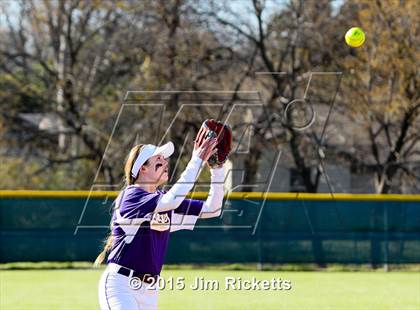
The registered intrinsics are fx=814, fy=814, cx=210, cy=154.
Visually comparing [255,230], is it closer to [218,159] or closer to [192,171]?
[218,159]

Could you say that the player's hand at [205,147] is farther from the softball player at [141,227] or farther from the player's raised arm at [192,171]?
the softball player at [141,227]

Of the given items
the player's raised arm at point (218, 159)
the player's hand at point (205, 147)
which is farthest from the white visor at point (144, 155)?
the player's hand at point (205, 147)

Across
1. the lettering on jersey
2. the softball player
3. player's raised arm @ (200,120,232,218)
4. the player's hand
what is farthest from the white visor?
the player's hand

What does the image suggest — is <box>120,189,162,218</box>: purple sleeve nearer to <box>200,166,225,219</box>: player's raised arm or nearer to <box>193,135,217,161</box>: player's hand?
<box>200,166,225,219</box>: player's raised arm

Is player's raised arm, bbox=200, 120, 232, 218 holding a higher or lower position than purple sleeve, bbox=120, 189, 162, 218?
higher

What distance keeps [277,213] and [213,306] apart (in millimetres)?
5191

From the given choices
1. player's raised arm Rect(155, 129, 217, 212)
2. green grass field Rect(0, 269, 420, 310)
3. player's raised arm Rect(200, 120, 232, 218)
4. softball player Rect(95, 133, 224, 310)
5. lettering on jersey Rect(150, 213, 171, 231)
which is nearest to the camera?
player's raised arm Rect(155, 129, 217, 212)

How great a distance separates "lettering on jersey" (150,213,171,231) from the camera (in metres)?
4.98

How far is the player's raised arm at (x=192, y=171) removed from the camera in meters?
4.42

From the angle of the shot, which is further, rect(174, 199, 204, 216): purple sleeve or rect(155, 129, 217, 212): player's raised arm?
rect(174, 199, 204, 216): purple sleeve

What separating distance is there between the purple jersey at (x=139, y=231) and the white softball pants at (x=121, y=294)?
3.6 inches

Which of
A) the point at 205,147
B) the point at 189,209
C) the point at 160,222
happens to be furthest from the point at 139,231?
the point at 205,147

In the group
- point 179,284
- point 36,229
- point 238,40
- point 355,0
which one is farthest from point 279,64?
point 179,284

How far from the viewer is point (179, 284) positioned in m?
11.5
